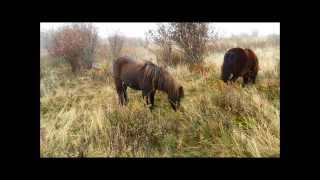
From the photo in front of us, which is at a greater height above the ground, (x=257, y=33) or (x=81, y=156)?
(x=257, y=33)

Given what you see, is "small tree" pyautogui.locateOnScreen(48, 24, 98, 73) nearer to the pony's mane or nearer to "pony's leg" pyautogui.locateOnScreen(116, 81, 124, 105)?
"pony's leg" pyautogui.locateOnScreen(116, 81, 124, 105)

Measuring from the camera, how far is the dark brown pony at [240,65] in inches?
206

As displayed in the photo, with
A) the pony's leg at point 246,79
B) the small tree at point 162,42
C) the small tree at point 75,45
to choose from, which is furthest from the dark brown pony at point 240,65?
the small tree at point 75,45

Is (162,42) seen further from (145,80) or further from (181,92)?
(181,92)

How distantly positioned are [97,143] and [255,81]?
1917mm

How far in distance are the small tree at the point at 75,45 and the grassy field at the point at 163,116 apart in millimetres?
102

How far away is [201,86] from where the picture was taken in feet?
17.3

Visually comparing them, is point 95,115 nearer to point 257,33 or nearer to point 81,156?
point 81,156

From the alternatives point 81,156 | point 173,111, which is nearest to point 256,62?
point 173,111

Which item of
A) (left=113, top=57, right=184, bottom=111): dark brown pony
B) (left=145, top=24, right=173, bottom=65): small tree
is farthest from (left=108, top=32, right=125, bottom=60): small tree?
(left=145, top=24, right=173, bottom=65): small tree

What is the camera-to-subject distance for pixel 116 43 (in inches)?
209

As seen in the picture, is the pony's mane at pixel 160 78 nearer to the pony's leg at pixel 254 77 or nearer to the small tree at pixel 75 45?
the small tree at pixel 75 45

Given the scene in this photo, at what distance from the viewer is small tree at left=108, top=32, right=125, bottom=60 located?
5277 mm

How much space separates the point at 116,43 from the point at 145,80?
0.54 m
